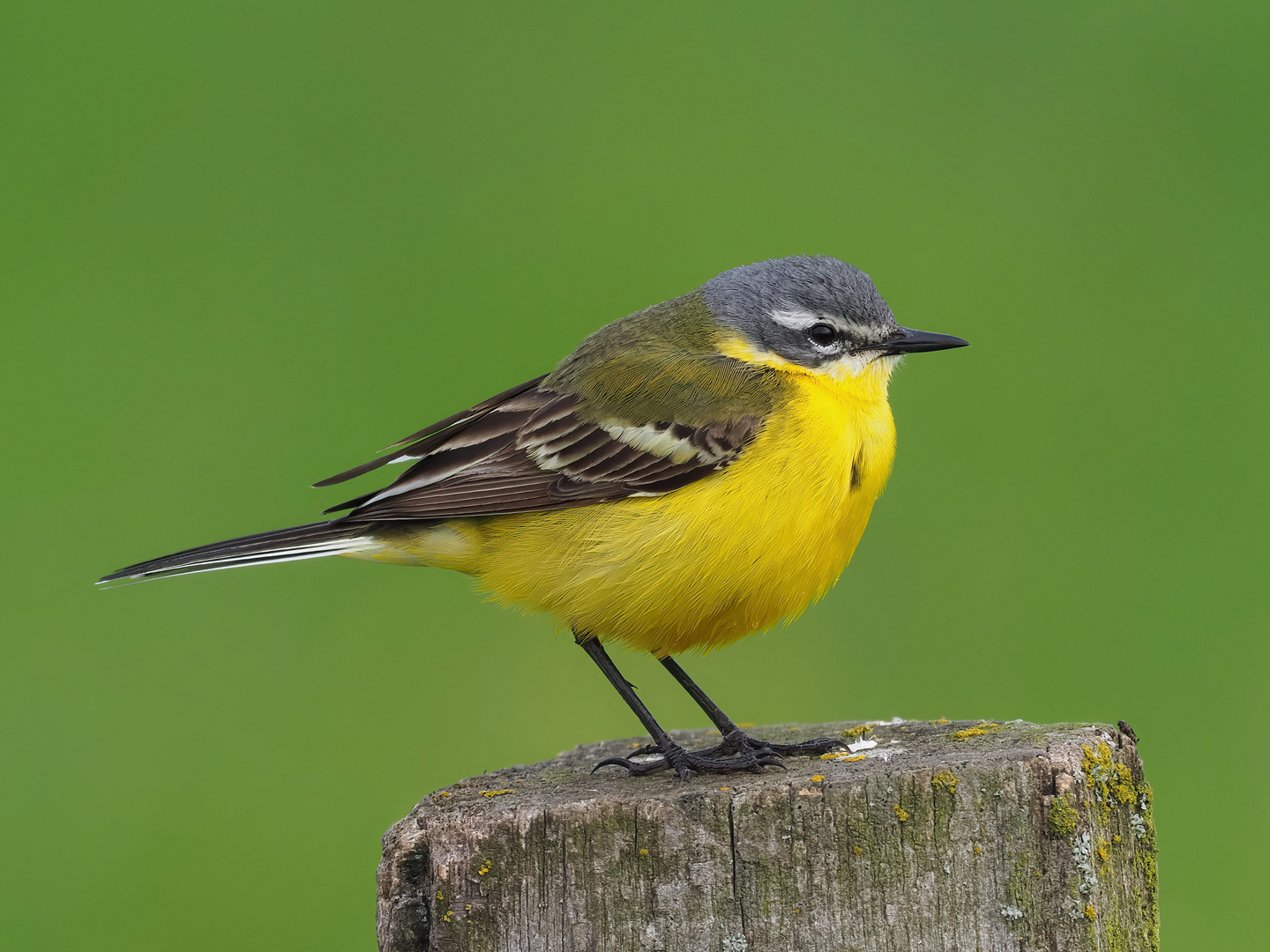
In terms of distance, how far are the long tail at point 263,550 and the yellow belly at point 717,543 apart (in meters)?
0.67

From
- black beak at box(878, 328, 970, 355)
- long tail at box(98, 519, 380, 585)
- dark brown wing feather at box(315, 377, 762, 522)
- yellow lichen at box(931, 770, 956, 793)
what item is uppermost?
black beak at box(878, 328, 970, 355)

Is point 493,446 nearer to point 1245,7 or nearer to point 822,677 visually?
point 822,677

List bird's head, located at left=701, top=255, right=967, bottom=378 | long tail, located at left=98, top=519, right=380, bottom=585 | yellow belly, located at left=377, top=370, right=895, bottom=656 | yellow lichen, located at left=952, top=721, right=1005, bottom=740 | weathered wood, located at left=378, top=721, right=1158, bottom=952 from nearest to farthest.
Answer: weathered wood, located at left=378, top=721, right=1158, bottom=952
yellow lichen, located at left=952, top=721, right=1005, bottom=740
yellow belly, located at left=377, top=370, right=895, bottom=656
long tail, located at left=98, top=519, right=380, bottom=585
bird's head, located at left=701, top=255, right=967, bottom=378

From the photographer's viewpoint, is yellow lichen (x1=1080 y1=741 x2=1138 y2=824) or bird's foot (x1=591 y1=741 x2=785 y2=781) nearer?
yellow lichen (x1=1080 y1=741 x2=1138 y2=824)

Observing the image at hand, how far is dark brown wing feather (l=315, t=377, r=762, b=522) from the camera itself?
5.47 meters

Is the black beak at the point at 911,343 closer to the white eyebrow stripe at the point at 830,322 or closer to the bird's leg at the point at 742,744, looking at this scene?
the white eyebrow stripe at the point at 830,322

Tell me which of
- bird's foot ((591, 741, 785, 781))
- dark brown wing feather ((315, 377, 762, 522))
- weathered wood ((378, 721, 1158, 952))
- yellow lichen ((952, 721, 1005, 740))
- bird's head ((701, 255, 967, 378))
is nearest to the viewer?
weathered wood ((378, 721, 1158, 952))

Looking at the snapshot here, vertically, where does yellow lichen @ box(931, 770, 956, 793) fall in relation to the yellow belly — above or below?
below

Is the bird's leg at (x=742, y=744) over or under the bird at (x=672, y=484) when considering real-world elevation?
under

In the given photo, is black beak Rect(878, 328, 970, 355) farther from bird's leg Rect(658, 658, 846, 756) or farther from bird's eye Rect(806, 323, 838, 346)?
bird's leg Rect(658, 658, 846, 756)

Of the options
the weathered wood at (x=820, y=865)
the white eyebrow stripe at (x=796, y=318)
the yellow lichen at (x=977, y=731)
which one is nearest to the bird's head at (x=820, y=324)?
the white eyebrow stripe at (x=796, y=318)

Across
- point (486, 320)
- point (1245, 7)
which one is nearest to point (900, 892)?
point (486, 320)

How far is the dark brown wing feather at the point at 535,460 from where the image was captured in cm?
547

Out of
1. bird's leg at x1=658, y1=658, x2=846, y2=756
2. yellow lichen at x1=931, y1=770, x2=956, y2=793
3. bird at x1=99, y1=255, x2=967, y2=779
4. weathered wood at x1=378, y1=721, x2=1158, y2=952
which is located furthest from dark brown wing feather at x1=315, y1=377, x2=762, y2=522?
yellow lichen at x1=931, y1=770, x2=956, y2=793
